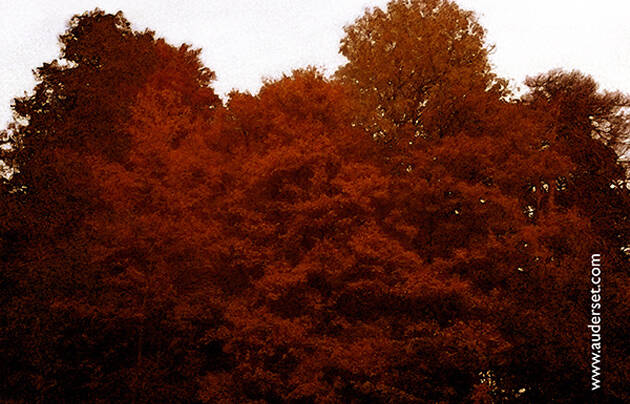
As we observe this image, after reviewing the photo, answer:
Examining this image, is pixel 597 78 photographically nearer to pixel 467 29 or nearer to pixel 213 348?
pixel 467 29

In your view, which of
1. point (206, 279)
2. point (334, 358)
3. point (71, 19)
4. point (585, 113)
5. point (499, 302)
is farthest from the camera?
point (585, 113)

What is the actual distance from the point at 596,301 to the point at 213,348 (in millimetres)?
13954

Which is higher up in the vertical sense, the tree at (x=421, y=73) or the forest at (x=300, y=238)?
the tree at (x=421, y=73)

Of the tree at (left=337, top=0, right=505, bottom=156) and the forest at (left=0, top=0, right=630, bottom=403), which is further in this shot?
the tree at (left=337, top=0, right=505, bottom=156)

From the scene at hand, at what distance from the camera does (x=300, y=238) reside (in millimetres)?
19875

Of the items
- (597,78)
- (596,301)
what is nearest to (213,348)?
(596,301)

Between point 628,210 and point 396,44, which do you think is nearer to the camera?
point 396,44

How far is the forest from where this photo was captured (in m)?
17.3

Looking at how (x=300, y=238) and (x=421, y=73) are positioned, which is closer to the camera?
(x=300, y=238)

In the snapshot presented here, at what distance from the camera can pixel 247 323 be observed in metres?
18.9

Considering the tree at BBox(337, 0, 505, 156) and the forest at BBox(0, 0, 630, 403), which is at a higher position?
the tree at BBox(337, 0, 505, 156)

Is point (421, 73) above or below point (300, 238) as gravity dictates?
above

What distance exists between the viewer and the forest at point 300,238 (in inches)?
680

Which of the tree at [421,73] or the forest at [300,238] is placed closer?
the forest at [300,238]
